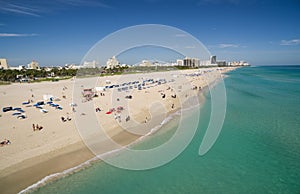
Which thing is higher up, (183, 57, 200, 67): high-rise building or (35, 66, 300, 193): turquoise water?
(183, 57, 200, 67): high-rise building

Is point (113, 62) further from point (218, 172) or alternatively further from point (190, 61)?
point (218, 172)

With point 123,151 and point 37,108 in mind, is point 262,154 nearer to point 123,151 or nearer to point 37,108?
point 123,151

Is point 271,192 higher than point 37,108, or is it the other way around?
point 37,108

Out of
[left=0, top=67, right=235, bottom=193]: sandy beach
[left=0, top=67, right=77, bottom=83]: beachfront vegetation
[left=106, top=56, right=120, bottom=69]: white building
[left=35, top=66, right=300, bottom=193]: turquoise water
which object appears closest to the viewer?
[left=35, top=66, right=300, bottom=193]: turquoise water

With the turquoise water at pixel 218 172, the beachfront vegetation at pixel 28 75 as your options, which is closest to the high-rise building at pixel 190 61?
the turquoise water at pixel 218 172

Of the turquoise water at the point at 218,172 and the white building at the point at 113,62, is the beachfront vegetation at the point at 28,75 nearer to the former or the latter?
the white building at the point at 113,62

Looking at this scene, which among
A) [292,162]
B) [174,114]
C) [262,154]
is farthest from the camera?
[174,114]

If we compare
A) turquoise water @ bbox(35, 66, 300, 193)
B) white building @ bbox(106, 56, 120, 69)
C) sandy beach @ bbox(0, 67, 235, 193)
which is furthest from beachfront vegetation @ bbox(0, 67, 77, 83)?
turquoise water @ bbox(35, 66, 300, 193)

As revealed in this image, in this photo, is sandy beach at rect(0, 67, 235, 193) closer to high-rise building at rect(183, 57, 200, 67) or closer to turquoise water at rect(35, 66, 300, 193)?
turquoise water at rect(35, 66, 300, 193)

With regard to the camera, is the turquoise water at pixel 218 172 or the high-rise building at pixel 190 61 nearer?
the turquoise water at pixel 218 172

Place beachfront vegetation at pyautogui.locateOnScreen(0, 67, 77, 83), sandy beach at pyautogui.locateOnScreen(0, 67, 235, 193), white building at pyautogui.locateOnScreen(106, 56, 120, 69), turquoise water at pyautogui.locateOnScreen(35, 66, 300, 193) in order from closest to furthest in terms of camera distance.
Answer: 1. turquoise water at pyautogui.locateOnScreen(35, 66, 300, 193)
2. sandy beach at pyautogui.locateOnScreen(0, 67, 235, 193)
3. white building at pyautogui.locateOnScreen(106, 56, 120, 69)
4. beachfront vegetation at pyautogui.locateOnScreen(0, 67, 77, 83)

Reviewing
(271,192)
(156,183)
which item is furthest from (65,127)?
(271,192)
